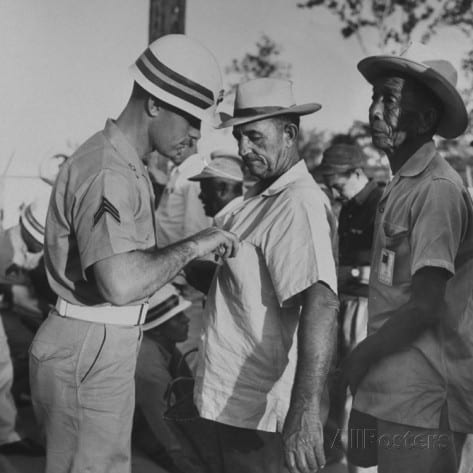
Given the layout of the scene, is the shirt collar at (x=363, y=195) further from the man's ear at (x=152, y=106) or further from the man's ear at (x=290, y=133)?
the man's ear at (x=152, y=106)

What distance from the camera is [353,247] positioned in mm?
5160

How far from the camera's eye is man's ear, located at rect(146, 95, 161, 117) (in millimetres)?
→ 2469

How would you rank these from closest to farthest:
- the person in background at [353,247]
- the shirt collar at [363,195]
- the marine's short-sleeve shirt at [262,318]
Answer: the marine's short-sleeve shirt at [262,318] < the person in background at [353,247] < the shirt collar at [363,195]

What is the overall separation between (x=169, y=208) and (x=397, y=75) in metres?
3.62

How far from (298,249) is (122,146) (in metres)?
0.65

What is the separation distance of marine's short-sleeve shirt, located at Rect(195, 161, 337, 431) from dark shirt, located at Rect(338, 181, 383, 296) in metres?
2.55

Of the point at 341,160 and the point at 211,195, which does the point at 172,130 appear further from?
the point at 341,160

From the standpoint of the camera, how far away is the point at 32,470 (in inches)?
176

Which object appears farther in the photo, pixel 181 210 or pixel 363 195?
pixel 181 210

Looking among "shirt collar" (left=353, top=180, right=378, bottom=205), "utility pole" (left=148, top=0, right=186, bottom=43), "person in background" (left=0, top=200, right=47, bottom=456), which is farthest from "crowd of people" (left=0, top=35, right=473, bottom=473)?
"utility pole" (left=148, top=0, right=186, bottom=43)

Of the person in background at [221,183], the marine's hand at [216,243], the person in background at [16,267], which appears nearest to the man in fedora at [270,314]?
the marine's hand at [216,243]

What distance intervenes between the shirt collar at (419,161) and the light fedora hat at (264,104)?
16.5 inches

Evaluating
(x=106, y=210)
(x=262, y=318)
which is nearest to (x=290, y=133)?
(x=262, y=318)

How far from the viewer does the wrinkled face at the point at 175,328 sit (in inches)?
193
